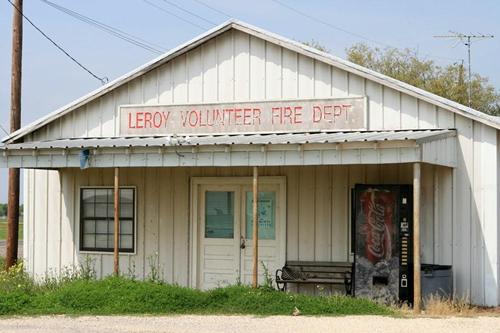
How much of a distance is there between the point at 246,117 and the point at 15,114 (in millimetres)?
6814

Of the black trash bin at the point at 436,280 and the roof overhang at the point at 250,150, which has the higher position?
the roof overhang at the point at 250,150

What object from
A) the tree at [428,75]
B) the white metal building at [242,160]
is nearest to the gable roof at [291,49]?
the white metal building at [242,160]

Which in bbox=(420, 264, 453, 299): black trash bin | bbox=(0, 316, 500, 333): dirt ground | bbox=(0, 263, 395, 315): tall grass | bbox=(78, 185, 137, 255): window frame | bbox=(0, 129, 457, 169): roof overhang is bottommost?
bbox=(0, 316, 500, 333): dirt ground

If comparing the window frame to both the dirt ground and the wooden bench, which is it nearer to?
the wooden bench

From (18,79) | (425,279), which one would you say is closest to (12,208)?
(18,79)

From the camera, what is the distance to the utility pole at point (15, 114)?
70.1 ft

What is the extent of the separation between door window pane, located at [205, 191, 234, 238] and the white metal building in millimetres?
28

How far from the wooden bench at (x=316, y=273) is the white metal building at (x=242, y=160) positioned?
367 mm

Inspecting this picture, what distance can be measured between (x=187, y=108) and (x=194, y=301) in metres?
4.84

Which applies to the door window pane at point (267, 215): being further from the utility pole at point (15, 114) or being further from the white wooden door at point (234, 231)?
the utility pole at point (15, 114)

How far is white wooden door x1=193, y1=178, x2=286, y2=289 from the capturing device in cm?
1764

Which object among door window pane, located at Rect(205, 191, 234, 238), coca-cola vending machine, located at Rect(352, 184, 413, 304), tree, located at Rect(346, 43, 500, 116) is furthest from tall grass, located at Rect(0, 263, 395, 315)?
tree, located at Rect(346, 43, 500, 116)

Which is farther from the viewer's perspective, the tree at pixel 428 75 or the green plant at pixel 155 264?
the tree at pixel 428 75

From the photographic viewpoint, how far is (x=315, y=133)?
17.0 m
